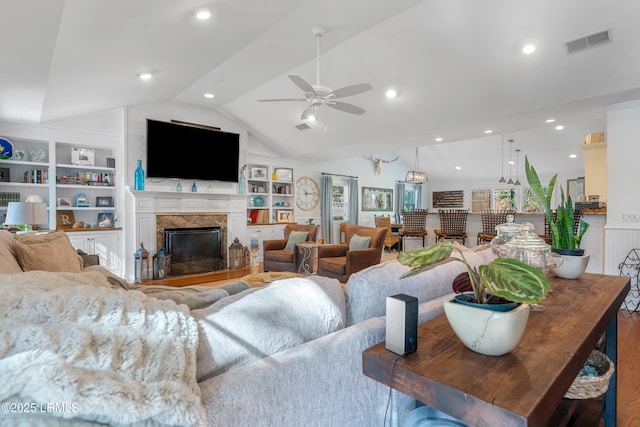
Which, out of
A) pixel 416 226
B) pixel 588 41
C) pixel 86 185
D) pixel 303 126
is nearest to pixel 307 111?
pixel 303 126

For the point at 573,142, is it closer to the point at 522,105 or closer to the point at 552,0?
the point at 522,105

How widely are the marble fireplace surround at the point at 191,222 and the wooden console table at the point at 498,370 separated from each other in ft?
17.5

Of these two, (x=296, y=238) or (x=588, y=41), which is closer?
(x=588, y=41)

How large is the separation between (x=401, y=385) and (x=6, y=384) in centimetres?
80

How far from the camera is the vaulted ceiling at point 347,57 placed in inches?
102

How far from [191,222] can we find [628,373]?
231 inches

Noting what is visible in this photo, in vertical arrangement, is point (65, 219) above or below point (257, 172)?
below

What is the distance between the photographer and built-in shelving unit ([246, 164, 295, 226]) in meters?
7.09

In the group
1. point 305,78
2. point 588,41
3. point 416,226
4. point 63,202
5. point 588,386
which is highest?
point 305,78

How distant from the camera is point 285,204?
7.72 m

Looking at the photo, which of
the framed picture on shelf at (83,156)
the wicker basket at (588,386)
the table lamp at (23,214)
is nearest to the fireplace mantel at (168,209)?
the framed picture on shelf at (83,156)

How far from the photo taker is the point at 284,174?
24.8 feet

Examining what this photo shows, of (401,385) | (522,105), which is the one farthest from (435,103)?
(401,385)

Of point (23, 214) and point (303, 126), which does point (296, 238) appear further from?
point (23, 214)
